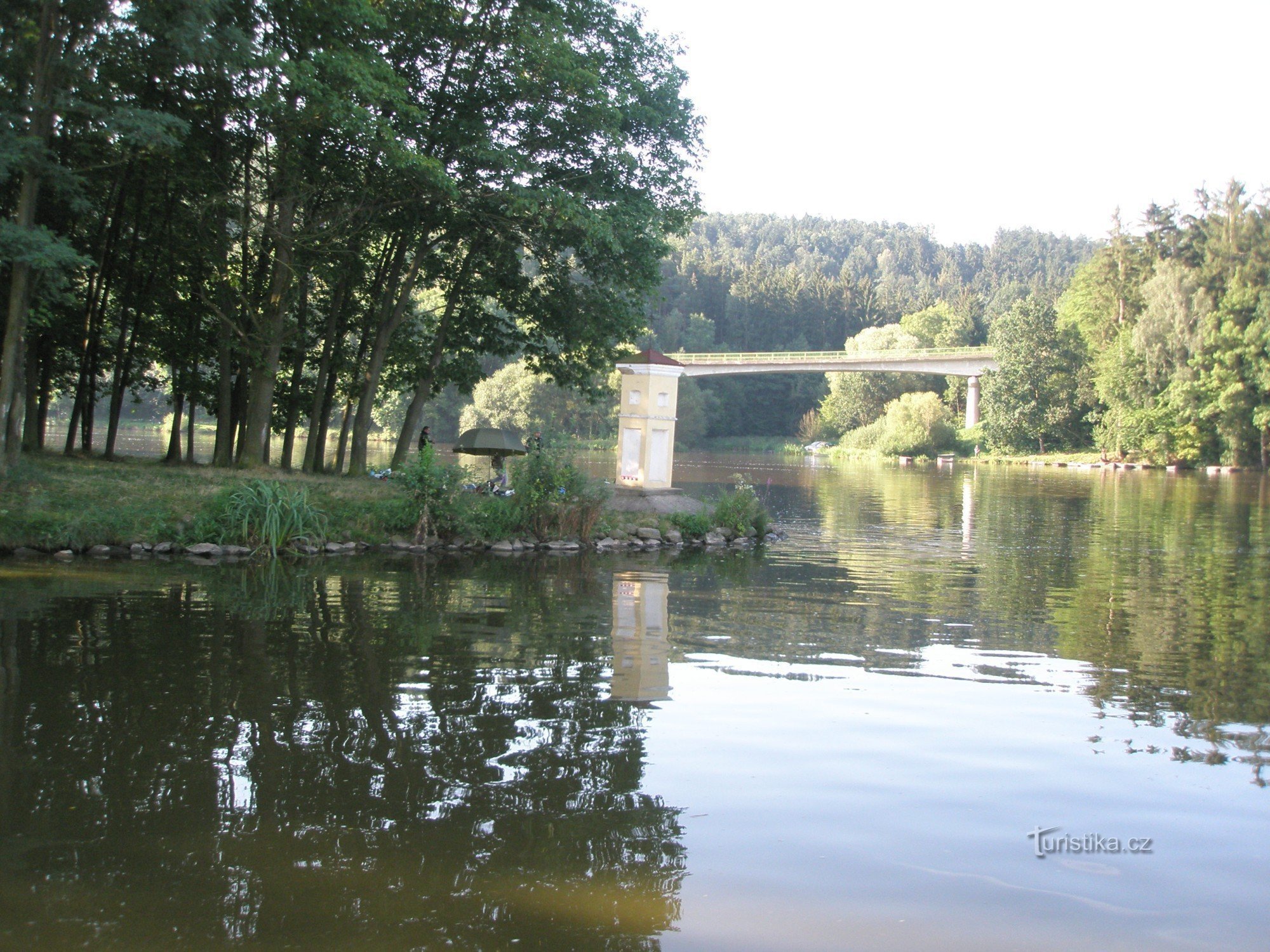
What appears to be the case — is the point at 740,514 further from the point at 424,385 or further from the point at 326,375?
the point at 326,375

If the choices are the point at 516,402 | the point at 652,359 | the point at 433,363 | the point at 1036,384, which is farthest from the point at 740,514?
the point at 1036,384

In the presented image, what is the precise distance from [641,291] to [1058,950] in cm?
2142

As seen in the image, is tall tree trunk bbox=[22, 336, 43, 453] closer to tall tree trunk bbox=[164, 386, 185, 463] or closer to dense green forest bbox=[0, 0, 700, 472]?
dense green forest bbox=[0, 0, 700, 472]

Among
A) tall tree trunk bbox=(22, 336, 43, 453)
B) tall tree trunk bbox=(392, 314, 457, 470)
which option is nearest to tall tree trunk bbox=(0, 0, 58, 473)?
tall tree trunk bbox=(22, 336, 43, 453)

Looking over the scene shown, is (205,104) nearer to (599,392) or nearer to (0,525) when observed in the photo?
(0,525)

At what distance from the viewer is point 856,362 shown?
8319 cm

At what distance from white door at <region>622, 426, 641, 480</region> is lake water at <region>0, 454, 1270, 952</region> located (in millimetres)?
10133

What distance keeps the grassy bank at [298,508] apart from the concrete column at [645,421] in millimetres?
2145

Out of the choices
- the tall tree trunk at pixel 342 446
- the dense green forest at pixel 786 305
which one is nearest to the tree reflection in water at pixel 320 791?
the tall tree trunk at pixel 342 446

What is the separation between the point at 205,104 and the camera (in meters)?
19.5

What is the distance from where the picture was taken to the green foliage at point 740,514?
70.3 feet

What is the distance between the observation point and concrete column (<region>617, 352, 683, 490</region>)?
23141 mm

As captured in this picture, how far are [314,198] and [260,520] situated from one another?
8409 mm

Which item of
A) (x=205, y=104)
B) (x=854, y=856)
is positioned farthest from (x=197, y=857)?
(x=205, y=104)
